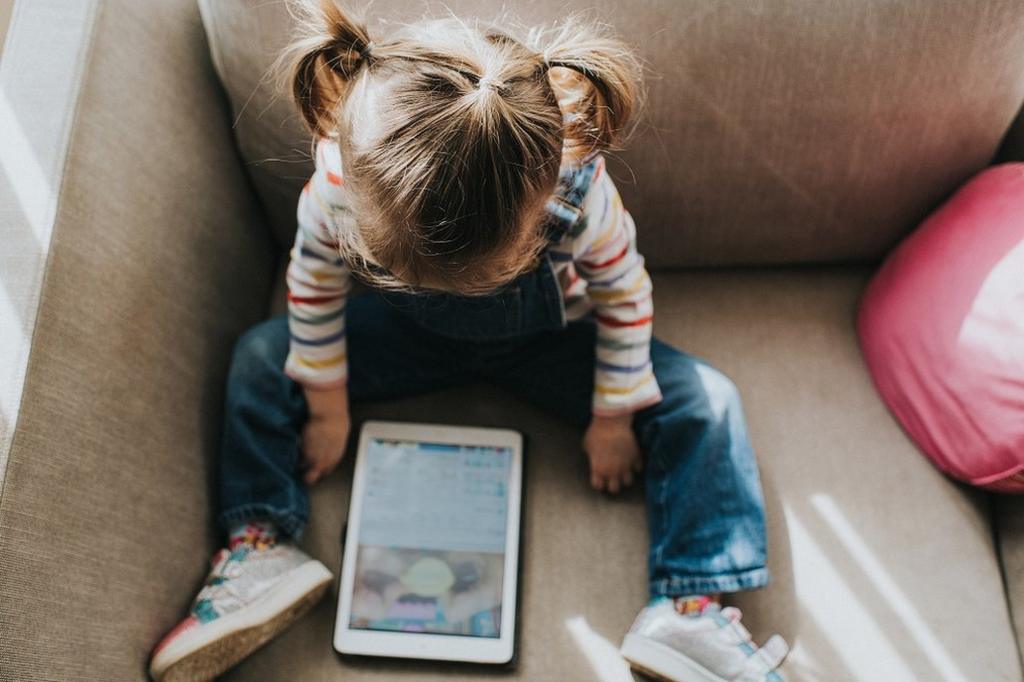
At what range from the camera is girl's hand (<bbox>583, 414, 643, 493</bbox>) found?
96 centimetres

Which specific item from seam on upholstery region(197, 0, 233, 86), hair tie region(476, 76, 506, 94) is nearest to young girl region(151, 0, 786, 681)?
hair tie region(476, 76, 506, 94)

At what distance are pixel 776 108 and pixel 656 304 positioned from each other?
28 centimetres

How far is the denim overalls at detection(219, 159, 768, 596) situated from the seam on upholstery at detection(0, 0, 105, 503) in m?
0.26

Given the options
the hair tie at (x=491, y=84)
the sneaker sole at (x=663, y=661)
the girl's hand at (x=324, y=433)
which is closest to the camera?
the hair tie at (x=491, y=84)

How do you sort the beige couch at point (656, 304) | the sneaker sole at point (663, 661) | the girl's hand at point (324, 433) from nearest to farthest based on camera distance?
the beige couch at point (656, 304) → the sneaker sole at point (663, 661) → the girl's hand at point (324, 433)

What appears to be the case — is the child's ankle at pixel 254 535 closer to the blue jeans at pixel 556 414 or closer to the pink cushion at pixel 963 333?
the blue jeans at pixel 556 414

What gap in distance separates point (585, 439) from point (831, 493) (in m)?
0.28

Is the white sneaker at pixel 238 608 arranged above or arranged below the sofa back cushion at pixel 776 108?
below

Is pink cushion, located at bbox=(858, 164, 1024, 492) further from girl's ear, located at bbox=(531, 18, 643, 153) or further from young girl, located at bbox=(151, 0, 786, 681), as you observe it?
girl's ear, located at bbox=(531, 18, 643, 153)

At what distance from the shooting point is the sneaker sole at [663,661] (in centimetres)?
86

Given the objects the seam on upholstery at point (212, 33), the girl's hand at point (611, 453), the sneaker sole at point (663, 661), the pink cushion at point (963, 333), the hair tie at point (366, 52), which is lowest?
the sneaker sole at point (663, 661)

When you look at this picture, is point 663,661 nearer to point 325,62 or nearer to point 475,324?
point 475,324

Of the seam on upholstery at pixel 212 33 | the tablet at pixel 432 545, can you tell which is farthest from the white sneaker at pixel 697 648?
the seam on upholstery at pixel 212 33

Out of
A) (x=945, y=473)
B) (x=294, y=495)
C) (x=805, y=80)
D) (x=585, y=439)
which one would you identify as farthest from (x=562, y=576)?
A: (x=805, y=80)
